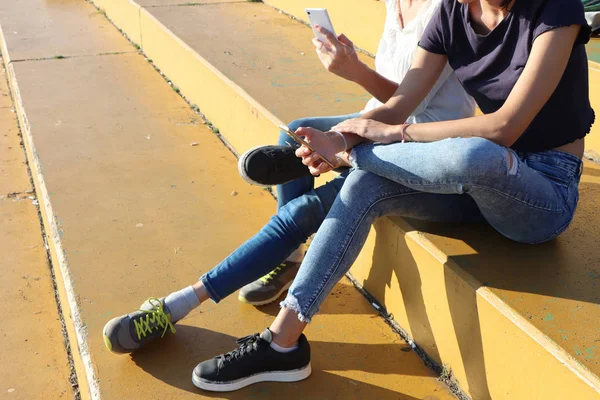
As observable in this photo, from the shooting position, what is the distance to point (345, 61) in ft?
7.91

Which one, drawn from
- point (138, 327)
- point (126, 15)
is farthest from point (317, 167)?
point (126, 15)

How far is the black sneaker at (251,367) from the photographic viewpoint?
2125 mm

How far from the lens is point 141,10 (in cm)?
597

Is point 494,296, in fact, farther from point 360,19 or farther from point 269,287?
point 360,19

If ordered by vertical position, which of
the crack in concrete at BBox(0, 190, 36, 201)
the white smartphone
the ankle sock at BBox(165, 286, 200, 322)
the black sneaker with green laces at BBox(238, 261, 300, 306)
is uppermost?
the white smartphone

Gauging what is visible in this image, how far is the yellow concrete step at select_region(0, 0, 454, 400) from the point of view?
7.24 ft

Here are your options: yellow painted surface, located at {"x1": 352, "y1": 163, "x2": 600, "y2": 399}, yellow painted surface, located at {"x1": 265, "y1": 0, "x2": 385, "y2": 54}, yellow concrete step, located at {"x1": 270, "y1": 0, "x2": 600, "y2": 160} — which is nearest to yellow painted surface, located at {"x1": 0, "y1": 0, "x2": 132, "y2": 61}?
yellow concrete step, located at {"x1": 270, "y1": 0, "x2": 600, "y2": 160}

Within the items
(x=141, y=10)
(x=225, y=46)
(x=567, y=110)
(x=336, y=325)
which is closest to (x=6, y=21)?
(x=141, y=10)

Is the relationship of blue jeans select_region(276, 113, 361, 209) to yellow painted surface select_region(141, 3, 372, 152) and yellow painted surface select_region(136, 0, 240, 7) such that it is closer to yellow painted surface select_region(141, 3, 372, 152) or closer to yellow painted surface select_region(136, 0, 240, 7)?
yellow painted surface select_region(141, 3, 372, 152)

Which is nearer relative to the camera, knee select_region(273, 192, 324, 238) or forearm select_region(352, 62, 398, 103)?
knee select_region(273, 192, 324, 238)

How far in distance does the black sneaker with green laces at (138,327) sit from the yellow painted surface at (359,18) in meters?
2.66

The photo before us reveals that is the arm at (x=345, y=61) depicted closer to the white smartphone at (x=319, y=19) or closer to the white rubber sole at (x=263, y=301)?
the white smartphone at (x=319, y=19)

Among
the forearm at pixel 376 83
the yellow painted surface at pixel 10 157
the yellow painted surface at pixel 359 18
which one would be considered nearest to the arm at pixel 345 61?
the forearm at pixel 376 83

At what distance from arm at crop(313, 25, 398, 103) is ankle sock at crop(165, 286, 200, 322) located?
0.88m
